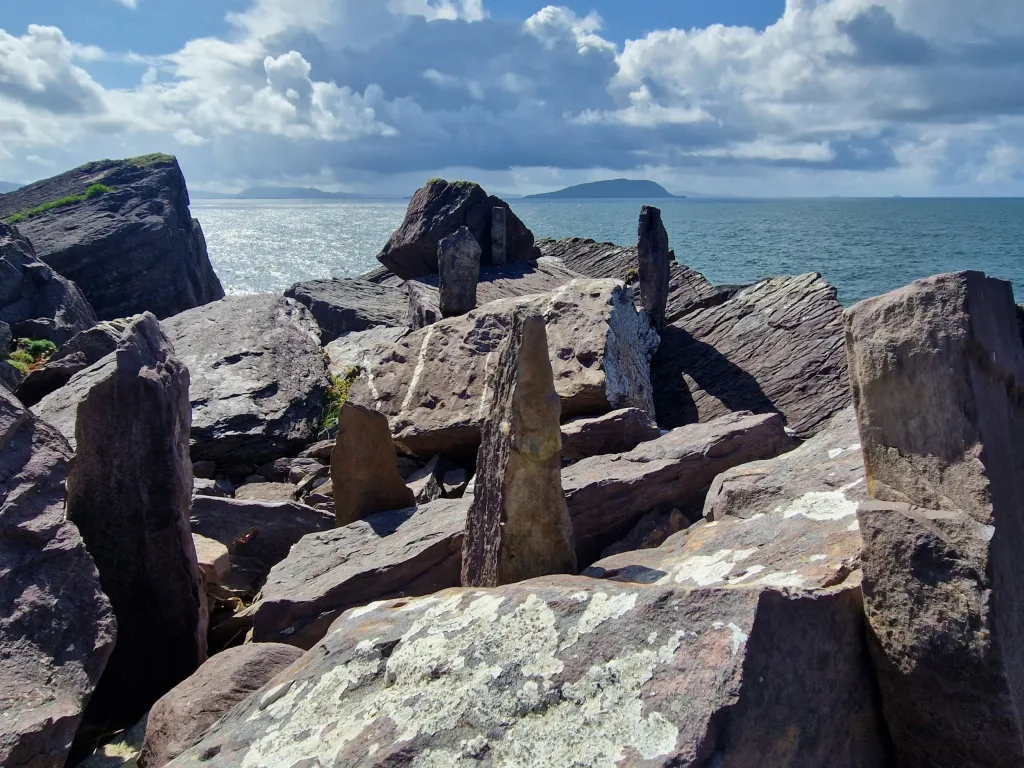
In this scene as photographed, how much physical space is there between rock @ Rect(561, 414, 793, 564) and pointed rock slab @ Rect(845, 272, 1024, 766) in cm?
277

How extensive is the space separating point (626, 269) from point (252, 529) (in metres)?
11.7

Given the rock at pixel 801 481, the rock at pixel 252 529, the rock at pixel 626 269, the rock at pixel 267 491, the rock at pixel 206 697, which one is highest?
the rock at pixel 626 269

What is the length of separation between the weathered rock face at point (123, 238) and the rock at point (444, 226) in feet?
53.9

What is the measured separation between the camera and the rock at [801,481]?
192 inches

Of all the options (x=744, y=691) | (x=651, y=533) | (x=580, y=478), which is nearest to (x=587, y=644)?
(x=744, y=691)

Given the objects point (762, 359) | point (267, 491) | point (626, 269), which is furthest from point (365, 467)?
point (626, 269)

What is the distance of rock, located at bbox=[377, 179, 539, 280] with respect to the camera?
2000 centimetres

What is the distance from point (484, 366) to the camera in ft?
35.6

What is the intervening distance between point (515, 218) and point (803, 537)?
1658 cm

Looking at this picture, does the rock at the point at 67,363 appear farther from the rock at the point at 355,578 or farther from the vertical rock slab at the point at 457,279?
the rock at the point at 355,578

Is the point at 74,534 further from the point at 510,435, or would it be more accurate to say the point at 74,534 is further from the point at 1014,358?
the point at 1014,358

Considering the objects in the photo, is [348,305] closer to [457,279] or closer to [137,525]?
[457,279]

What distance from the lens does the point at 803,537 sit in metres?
4.40

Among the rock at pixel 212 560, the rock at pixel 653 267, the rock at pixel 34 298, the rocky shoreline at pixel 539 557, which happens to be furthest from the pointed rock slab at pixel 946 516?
the rock at pixel 34 298
